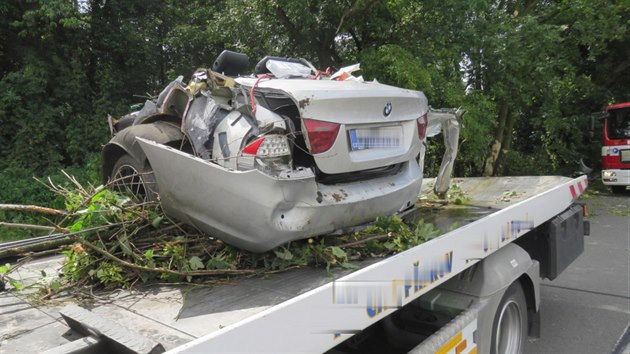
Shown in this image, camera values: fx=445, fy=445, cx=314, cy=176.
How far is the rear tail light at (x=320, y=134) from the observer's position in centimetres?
234

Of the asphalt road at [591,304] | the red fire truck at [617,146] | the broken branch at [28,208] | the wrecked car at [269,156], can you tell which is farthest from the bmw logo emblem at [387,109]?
the red fire truck at [617,146]

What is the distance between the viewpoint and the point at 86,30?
11.0m

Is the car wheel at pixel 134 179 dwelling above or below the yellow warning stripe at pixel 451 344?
above

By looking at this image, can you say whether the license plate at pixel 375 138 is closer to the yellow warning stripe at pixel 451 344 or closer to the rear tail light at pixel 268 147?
the rear tail light at pixel 268 147

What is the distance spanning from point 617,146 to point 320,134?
44.1 feet

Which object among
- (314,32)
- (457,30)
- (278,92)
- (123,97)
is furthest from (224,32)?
(278,92)

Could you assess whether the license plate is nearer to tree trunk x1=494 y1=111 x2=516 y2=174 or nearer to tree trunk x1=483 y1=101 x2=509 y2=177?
tree trunk x1=483 y1=101 x2=509 y2=177

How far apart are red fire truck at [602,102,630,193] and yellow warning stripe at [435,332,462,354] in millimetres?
12708

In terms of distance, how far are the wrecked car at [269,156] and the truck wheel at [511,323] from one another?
0.99m

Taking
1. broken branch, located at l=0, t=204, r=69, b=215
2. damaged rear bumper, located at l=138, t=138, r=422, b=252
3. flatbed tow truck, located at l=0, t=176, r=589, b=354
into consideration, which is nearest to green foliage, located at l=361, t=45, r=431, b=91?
flatbed tow truck, located at l=0, t=176, r=589, b=354

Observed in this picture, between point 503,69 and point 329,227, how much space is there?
8.61 meters

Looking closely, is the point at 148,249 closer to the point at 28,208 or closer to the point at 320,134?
the point at 28,208

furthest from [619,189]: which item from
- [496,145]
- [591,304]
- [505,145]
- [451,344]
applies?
[451,344]

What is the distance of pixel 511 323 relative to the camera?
10.7 feet
